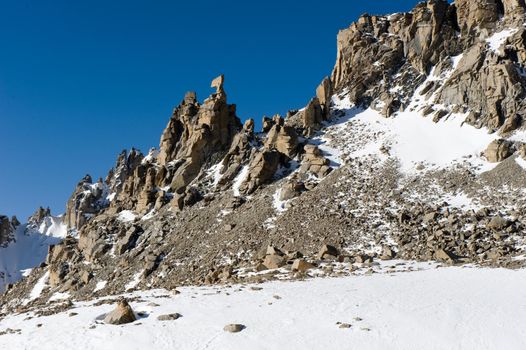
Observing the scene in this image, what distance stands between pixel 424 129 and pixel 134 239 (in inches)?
1619

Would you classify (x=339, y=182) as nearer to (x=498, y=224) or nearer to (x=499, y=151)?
(x=499, y=151)

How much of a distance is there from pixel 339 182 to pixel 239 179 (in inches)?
565

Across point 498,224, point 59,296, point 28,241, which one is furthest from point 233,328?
point 28,241

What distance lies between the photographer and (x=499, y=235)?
34.2m

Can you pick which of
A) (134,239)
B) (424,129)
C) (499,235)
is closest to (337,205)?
(499,235)

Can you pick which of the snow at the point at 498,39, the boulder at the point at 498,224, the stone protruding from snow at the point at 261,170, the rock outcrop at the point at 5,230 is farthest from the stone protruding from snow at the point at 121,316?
the rock outcrop at the point at 5,230

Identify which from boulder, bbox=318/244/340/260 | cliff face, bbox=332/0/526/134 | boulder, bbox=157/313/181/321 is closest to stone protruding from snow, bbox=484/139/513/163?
cliff face, bbox=332/0/526/134

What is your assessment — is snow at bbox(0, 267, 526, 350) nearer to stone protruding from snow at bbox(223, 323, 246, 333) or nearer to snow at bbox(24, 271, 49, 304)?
stone protruding from snow at bbox(223, 323, 246, 333)

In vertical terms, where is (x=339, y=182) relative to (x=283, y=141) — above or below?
below

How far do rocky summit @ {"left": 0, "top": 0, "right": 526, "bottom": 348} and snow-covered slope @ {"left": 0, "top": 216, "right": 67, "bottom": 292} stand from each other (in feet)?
278

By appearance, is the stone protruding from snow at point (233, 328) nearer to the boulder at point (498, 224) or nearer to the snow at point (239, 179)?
the boulder at point (498, 224)

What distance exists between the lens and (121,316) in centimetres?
1870

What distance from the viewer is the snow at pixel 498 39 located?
59.5 meters

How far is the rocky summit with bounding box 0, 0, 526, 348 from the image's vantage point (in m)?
36.4
